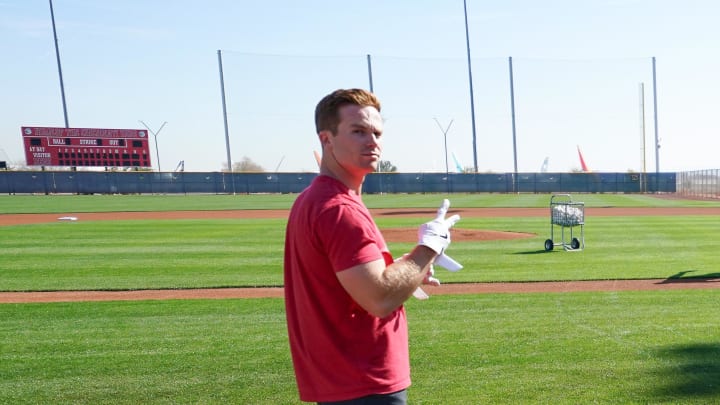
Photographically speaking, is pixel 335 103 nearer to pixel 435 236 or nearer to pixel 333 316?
pixel 435 236

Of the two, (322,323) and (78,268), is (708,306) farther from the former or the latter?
(78,268)

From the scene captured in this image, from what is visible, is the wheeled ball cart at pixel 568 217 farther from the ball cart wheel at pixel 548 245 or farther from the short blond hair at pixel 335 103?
the short blond hair at pixel 335 103

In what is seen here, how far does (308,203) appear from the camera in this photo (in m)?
1.99

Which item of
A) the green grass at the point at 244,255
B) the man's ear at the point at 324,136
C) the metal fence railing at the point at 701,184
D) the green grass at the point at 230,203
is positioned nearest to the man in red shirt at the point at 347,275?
the man's ear at the point at 324,136

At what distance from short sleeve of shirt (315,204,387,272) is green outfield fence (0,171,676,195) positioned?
1938 inches

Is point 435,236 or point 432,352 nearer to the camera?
point 435,236

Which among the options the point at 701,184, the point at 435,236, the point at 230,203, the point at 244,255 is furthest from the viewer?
the point at 701,184

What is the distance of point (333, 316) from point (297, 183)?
5236 centimetres

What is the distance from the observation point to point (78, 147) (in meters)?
48.1

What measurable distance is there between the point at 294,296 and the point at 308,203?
0.45 meters

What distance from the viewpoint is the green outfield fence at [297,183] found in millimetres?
49688

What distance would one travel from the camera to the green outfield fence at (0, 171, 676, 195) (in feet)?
163

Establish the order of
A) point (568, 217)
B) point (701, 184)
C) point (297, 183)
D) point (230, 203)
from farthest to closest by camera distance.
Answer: point (297, 183) → point (701, 184) → point (230, 203) → point (568, 217)

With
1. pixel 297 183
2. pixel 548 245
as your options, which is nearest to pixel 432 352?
pixel 548 245
